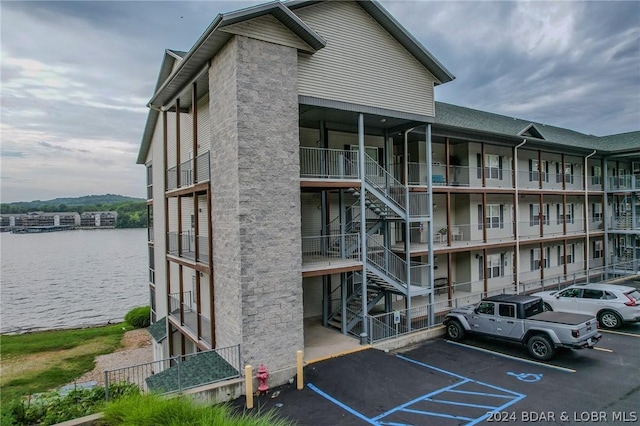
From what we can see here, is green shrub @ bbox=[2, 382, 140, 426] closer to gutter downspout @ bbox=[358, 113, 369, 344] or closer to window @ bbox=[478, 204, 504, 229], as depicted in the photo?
gutter downspout @ bbox=[358, 113, 369, 344]

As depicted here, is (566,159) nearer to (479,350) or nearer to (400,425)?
(479,350)

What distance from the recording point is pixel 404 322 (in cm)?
1656

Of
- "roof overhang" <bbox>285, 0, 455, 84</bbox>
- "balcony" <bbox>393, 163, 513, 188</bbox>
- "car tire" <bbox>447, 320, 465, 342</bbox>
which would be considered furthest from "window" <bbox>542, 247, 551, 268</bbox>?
"roof overhang" <bbox>285, 0, 455, 84</bbox>

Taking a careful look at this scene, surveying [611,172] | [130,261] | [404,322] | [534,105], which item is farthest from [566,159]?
[130,261]

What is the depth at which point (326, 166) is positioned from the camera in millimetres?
16203

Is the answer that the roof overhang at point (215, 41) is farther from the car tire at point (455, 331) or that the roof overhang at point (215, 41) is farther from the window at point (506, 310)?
the car tire at point (455, 331)

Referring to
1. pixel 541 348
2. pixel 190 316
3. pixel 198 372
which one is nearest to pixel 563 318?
pixel 541 348

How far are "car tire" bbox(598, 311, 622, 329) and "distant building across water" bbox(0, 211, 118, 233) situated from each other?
140 metres

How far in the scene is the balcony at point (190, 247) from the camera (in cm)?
1434

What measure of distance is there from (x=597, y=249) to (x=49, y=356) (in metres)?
41.9

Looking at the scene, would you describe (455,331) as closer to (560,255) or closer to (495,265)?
(495,265)

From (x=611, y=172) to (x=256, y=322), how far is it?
107 feet

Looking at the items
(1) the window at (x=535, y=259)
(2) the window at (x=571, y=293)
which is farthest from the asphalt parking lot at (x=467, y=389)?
(1) the window at (x=535, y=259)

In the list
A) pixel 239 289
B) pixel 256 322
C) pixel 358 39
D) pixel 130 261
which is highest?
pixel 358 39
